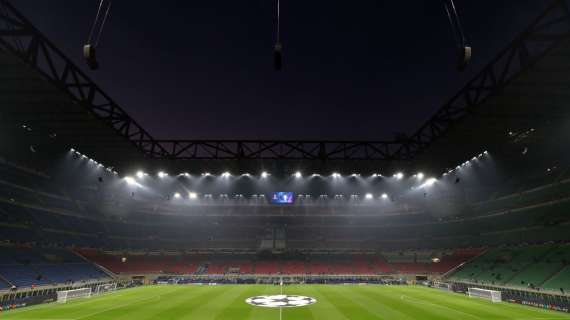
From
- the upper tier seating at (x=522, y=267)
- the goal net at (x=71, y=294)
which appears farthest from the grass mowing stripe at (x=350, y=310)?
the goal net at (x=71, y=294)

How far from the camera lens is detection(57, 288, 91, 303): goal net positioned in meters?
25.7

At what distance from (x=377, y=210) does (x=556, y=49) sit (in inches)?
2318

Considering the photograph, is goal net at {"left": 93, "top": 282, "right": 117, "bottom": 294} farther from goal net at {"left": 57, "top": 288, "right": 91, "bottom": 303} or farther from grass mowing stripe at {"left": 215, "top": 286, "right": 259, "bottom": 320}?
grass mowing stripe at {"left": 215, "top": 286, "right": 259, "bottom": 320}

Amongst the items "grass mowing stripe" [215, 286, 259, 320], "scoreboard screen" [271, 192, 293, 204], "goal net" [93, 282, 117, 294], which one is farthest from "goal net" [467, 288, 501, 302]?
"goal net" [93, 282, 117, 294]

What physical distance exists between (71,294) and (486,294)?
38.1 m

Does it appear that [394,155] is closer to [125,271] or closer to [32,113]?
[32,113]

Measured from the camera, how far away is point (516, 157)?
4012 centimetres

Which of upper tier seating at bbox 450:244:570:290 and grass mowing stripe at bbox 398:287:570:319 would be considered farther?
upper tier seating at bbox 450:244:570:290

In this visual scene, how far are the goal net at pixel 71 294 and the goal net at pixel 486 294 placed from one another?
36739 mm

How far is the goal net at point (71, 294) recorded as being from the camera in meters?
25.7

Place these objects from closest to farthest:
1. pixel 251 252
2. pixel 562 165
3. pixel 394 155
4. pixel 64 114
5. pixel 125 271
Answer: pixel 64 114 → pixel 394 155 → pixel 562 165 → pixel 125 271 → pixel 251 252

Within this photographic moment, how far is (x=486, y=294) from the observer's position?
27812mm

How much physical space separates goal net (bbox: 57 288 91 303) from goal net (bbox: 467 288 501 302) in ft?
121

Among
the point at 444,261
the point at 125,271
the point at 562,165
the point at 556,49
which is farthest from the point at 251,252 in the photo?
the point at 556,49
